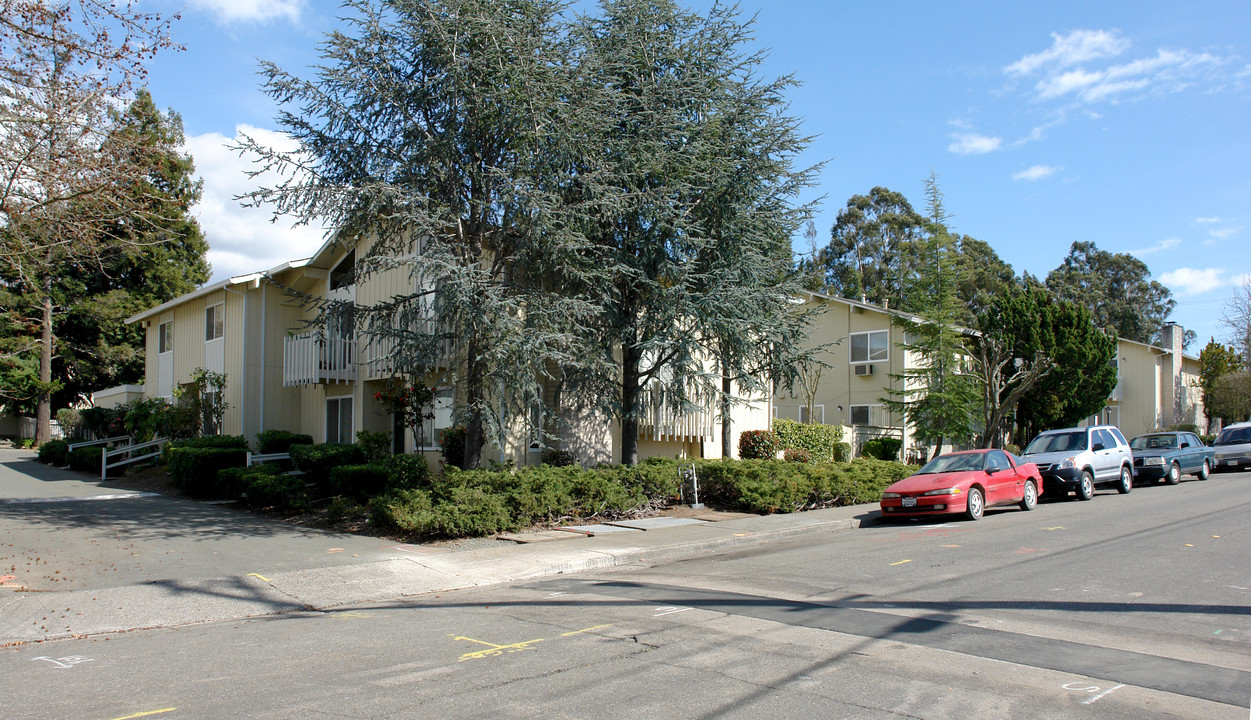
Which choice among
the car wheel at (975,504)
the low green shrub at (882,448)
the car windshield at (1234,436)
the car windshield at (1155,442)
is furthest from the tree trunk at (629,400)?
the car windshield at (1234,436)

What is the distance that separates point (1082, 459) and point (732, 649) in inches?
647

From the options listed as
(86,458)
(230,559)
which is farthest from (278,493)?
(86,458)

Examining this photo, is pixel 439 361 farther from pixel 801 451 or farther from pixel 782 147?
pixel 801 451

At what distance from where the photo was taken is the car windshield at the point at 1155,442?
25375mm

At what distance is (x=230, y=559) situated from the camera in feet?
36.0

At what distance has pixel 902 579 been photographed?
31.1 feet

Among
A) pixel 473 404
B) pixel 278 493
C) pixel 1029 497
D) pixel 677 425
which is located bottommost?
pixel 1029 497

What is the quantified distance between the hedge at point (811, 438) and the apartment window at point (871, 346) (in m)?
6.95

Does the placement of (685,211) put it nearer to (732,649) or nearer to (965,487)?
(965,487)

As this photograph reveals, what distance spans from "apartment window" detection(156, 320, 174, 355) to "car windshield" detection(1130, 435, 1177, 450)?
3175 cm

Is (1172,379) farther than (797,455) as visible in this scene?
Yes

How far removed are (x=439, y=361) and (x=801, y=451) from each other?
12215mm

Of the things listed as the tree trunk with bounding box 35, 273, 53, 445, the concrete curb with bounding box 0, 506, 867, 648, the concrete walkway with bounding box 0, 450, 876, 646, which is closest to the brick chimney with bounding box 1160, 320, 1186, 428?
the concrete walkway with bounding box 0, 450, 876, 646

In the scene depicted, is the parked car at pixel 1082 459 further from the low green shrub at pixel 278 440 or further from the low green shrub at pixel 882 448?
the low green shrub at pixel 278 440
